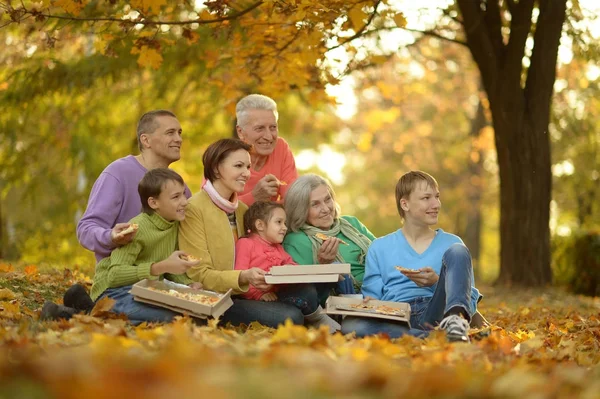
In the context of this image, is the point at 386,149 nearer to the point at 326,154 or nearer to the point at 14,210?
the point at 326,154

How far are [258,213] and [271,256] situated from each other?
30cm

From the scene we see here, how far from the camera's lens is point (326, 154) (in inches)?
999

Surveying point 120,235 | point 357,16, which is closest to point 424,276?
point 120,235

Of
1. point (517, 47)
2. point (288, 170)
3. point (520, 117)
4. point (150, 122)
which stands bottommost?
point (288, 170)

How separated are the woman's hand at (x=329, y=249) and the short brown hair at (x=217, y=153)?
0.86m

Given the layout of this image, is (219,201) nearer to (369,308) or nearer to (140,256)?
(140,256)

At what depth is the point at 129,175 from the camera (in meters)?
5.91

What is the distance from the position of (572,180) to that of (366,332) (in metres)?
14.5

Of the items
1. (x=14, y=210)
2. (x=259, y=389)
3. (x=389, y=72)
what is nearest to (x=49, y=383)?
(x=259, y=389)

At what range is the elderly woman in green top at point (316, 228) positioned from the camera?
576cm

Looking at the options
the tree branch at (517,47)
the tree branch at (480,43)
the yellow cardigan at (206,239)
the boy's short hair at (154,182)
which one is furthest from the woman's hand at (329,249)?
the tree branch at (517,47)

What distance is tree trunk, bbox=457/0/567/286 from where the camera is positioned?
10.6 m

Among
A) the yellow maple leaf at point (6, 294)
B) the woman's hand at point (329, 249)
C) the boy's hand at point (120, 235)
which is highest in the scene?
the boy's hand at point (120, 235)

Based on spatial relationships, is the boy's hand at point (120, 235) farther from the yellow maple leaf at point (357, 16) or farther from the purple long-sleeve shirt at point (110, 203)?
the yellow maple leaf at point (357, 16)
